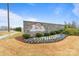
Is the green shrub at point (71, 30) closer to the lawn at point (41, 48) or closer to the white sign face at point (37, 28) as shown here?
the lawn at point (41, 48)

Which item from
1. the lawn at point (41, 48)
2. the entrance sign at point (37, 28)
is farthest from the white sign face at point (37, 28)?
the lawn at point (41, 48)

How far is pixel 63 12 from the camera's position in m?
3.37

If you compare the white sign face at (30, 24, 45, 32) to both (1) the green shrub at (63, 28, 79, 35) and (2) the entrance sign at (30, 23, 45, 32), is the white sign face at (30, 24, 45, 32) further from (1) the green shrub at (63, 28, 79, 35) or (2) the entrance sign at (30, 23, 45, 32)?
(1) the green shrub at (63, 28, 79, 35)

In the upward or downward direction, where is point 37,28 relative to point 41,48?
upward

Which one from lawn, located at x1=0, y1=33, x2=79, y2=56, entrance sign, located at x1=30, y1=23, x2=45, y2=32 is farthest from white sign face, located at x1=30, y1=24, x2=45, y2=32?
lawn, located at x1=0, y1=33, x2=79, y2=56

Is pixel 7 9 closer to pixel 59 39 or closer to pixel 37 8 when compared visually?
pixel 37 8

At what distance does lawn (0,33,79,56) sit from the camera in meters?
3.36

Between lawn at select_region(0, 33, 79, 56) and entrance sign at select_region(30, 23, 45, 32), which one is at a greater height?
entrance sign at select_region(30, 23, 45, 32)

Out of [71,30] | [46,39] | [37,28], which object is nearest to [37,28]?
[37,28]

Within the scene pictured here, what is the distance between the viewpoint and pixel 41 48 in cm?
337

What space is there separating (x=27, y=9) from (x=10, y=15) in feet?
0.64

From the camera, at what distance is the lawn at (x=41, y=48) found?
3.36 meters

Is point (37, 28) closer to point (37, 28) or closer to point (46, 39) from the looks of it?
point (37, 28)

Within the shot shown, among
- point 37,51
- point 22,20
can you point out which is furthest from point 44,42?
point 22,20
